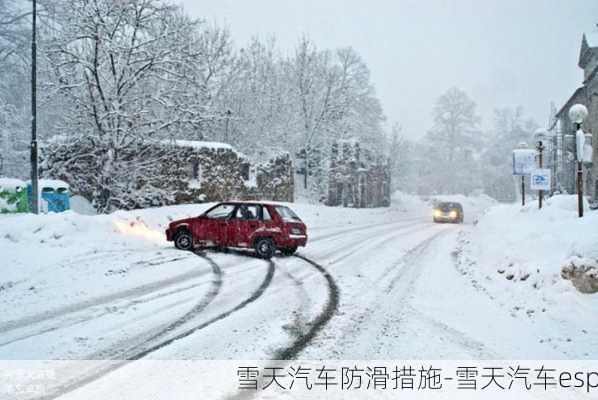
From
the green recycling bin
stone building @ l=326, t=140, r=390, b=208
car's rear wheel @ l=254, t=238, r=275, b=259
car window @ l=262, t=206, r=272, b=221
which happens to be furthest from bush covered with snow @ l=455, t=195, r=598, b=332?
stone building @ l=326, t=140, r=390, b=208

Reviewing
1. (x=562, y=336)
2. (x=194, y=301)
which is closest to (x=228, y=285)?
(x=194, y=301)

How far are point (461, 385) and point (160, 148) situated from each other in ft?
62.2

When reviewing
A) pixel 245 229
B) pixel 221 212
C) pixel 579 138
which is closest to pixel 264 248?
pixel 245 229

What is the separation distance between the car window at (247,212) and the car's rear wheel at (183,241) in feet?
5.71

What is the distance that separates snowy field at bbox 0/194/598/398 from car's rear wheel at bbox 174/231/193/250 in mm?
335

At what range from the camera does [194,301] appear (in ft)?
27.0

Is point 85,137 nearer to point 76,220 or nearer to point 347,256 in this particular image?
point 76,220

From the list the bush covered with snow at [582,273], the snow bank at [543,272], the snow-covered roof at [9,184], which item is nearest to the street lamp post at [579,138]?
the snow bank at [543,272]

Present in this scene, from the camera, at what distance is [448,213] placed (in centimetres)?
3278

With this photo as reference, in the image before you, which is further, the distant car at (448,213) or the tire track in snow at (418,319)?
the distant car at (448,213)

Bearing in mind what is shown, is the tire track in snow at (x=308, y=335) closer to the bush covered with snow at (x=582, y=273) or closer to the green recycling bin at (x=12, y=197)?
the bush covered with snow at (x=582, y=273)

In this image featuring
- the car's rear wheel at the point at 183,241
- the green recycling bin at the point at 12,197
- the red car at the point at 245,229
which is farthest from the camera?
the green recycling bin at the point at 12,197

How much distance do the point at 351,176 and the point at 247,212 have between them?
101ft

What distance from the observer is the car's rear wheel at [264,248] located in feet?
43.9
